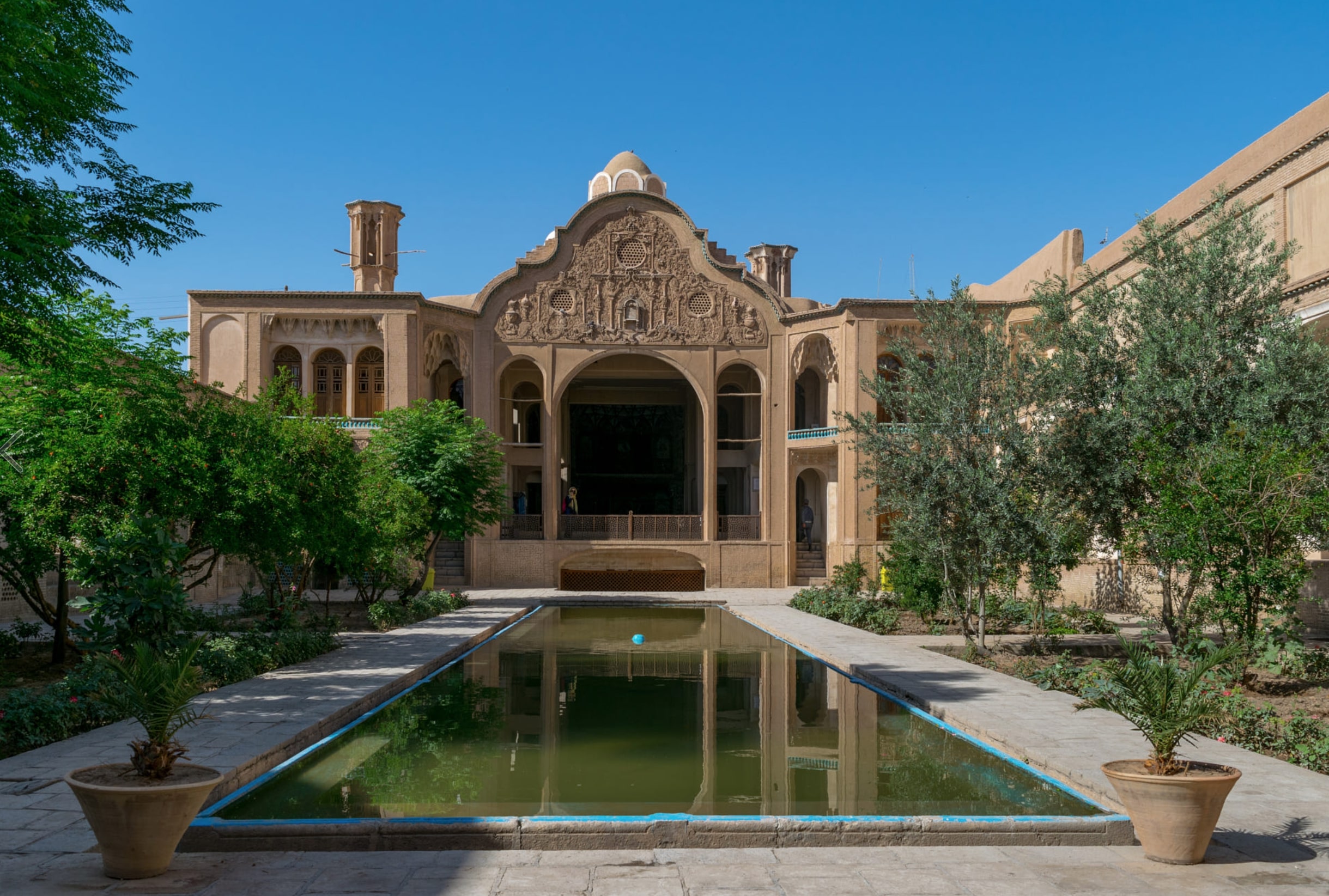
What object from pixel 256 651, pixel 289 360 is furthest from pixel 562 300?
pixel 256 651

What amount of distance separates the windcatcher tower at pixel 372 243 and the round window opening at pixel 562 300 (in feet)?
14.8

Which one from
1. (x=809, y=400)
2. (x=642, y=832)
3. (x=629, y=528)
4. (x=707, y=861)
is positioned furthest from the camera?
(x=809, y=400)

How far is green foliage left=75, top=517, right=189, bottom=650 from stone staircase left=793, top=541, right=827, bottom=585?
788 inches

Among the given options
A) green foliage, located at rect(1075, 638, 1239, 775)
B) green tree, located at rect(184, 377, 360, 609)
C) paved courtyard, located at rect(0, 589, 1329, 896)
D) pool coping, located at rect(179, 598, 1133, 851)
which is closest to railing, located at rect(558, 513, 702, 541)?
green tree, located at rect(184, 377, 360, 609)

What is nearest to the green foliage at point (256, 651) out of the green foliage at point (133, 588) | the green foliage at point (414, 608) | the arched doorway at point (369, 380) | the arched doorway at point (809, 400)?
the green foliage at point (133, 588)

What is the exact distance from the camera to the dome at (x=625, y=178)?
108 feet

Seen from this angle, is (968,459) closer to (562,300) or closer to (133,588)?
(133,588)

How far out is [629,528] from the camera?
27.6 metres

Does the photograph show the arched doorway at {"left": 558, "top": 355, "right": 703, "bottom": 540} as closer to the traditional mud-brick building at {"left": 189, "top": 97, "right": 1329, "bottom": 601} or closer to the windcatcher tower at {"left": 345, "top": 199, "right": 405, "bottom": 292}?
the traditional mud-brick building at {"left": 189, "top": 97, "right": 1329, "bottom": 601}

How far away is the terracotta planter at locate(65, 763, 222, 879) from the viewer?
476 cm

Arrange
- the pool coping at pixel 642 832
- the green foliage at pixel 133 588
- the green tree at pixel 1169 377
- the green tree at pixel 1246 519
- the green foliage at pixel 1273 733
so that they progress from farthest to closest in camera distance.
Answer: the green tree at pixel 1169 377
the green tree at pixel 1246 519
the green foliage at pixel 133 588
the green foliage at pixel 1273 733
the pool coping at pixel 642 832

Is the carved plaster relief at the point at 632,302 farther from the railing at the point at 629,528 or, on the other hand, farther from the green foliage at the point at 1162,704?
the green foliage at the point at 1162,704

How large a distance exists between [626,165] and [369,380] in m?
11.7

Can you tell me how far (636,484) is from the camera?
3488 cm
